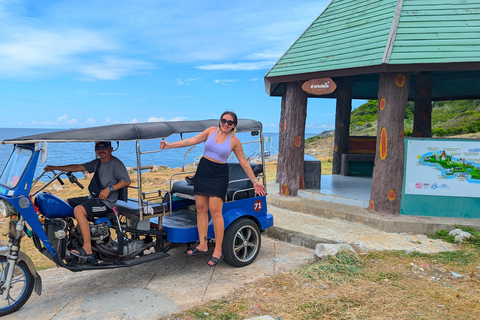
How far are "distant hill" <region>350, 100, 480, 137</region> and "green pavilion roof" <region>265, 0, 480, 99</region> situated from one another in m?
19.8

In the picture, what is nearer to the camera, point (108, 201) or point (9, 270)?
point (9, 270)

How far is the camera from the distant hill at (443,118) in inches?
1043

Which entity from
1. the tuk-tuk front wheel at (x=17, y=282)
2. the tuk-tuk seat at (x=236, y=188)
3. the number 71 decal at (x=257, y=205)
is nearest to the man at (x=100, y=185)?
the tuk-tuk front wheel at (x=17, y=282)

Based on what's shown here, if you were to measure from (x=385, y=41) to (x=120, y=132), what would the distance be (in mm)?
5479

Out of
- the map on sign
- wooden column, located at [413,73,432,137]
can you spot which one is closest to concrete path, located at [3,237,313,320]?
the map on sign

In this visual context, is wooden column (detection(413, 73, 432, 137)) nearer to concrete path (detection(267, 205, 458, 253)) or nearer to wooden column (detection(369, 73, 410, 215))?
wooden column (detection(369, 73, 410, 215))

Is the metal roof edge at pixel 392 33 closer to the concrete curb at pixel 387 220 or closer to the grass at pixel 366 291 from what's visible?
the concrete curb at pixel 387 220

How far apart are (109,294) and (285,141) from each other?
5.78m

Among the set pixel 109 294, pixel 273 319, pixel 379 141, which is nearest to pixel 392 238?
pixel 379 141

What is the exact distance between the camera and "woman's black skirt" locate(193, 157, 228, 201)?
5.24 meters

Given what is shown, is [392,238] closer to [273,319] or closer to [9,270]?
[273,319]

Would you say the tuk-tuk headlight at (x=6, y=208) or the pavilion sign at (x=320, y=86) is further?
the pavilion sign at (x=320, y=86)

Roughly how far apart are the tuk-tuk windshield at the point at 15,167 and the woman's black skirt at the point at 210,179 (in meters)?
1.99

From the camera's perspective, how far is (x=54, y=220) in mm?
4543
